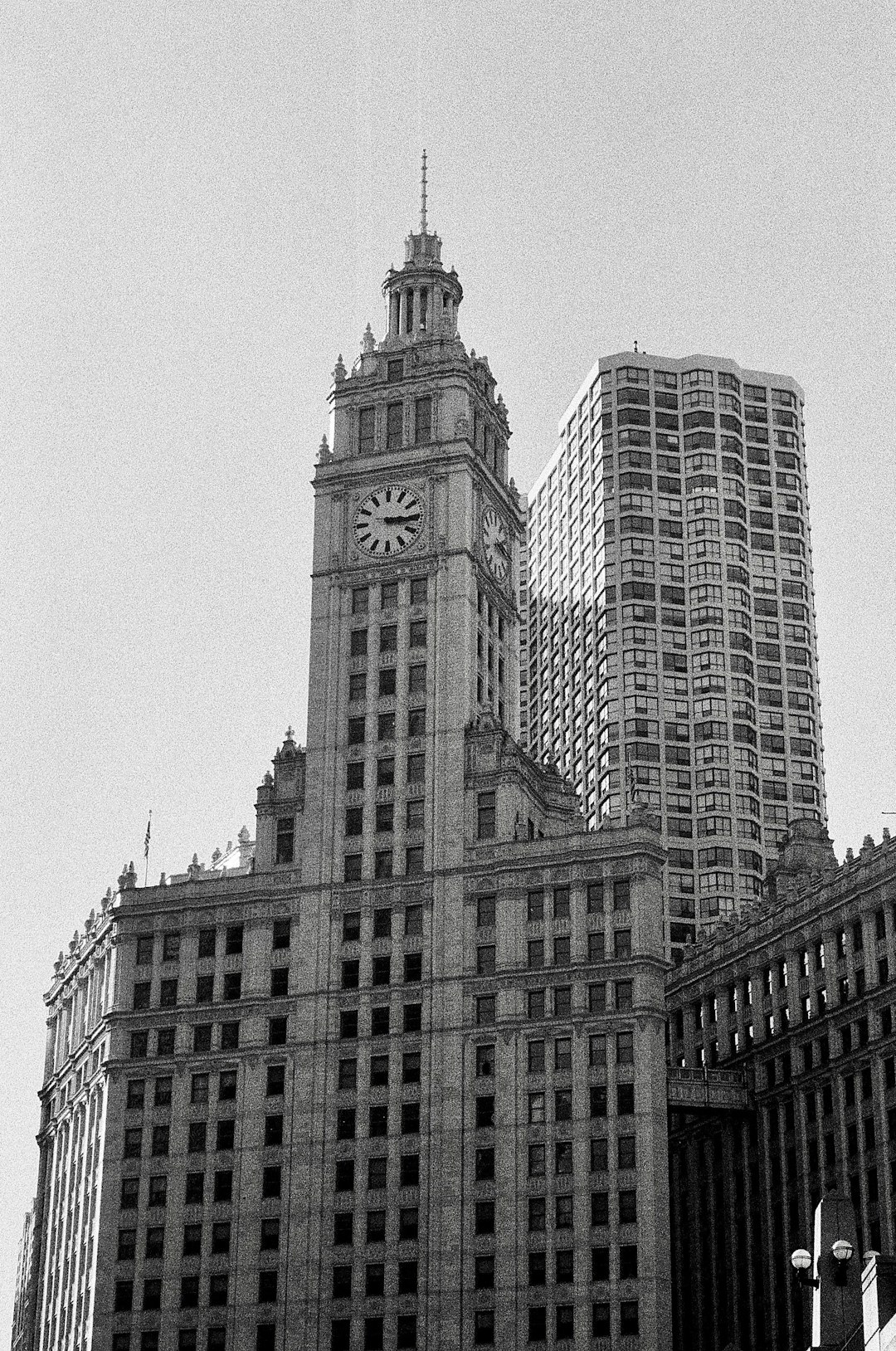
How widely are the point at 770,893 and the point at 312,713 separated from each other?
1630 inches

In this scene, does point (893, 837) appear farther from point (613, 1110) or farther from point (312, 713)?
point (312, 713)

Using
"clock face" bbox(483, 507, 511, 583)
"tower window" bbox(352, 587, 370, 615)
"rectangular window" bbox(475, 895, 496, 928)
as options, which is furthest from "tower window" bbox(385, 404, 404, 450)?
"rectangular window" bbox(475, 895, 496, 928)

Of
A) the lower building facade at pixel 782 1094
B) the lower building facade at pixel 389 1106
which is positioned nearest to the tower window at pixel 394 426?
the lower building facade at pixel 389 1106

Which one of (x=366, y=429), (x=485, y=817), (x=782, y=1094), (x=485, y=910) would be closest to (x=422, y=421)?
(x=366, y=429)

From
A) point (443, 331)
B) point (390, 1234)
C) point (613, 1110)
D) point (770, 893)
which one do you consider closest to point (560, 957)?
point (613, 1110)

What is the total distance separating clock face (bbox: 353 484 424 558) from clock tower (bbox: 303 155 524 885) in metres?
0.09

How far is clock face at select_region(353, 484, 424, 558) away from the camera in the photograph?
178 metres

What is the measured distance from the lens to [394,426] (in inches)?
7210

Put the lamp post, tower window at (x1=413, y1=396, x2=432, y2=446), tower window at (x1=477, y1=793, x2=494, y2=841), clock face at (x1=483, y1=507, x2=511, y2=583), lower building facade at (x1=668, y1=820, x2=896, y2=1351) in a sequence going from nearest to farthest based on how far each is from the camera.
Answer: the lamp post
lower building facade at (x1=668, y1=820, x2=896, y2=1351)
tower window at (x1=477, y1=793, x2=494, y2=841)
clock face at (x1=483, y1=507, x2=511, y2=583)
tower window at (x1=413, y1=396, x2=432, y2=446)

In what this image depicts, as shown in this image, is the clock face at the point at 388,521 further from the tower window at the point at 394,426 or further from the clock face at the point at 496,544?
the clock face at the point at 496,544

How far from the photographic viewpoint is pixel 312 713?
174 meters

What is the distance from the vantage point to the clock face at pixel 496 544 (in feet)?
593

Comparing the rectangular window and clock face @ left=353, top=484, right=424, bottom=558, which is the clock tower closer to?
clock face @ left=353, top=484, right=424, bottom=558

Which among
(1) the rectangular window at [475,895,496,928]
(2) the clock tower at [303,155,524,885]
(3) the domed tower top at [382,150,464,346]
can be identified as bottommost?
(1) the rectangular window at [475,895,496,928]
